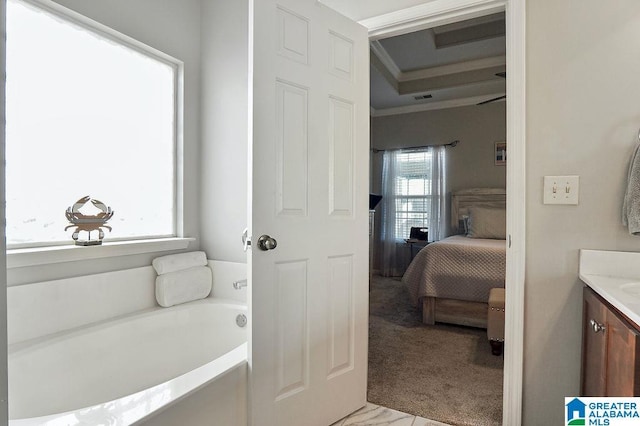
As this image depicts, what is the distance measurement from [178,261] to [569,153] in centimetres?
228

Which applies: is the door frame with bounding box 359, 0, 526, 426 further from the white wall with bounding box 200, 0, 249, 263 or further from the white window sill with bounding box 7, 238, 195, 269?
the white window sill with bounding box 7, 238, 195, 269

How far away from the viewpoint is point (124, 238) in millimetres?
2135

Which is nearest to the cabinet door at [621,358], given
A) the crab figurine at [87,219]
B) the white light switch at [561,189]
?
the white light switch at [561,189]

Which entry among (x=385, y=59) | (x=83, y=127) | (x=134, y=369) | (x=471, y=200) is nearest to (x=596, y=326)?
(x=134, y=369)

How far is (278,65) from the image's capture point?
63.4 inches

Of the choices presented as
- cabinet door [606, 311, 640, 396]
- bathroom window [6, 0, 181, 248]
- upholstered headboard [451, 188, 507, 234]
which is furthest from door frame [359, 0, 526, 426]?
upholstered headboard [451, 188, 507, 234]

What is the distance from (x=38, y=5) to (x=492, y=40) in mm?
4209

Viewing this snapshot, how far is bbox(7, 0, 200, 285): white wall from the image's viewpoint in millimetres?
1840

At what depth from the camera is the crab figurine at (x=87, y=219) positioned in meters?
1.82

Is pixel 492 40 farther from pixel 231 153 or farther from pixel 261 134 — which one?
pixel 261 134

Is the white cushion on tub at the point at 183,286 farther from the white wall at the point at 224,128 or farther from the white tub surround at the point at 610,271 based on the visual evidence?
the white tub surround at the point at 610,271

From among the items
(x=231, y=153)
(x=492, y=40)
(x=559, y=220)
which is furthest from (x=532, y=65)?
(x=492, y=40)

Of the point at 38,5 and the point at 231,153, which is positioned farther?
the point at 231,153

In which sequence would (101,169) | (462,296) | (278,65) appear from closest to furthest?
(278,65) < (101,169) < (462,296)
